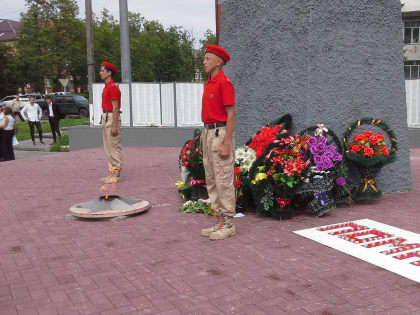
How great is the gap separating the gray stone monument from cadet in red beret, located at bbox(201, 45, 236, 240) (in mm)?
2119

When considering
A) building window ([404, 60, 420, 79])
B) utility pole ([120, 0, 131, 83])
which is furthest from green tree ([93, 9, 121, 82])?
utility pole ([120, 0, 131, 83])

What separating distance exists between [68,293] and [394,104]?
5.44 m

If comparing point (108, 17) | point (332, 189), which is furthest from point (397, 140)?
point (108, 17)

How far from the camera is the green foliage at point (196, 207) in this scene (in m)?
6.29

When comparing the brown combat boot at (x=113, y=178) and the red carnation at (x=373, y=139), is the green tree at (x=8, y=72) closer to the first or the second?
the brown combat boot at (x=113, y=178)

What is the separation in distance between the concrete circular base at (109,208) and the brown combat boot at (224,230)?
1.47 meters

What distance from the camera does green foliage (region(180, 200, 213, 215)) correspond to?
629 cm

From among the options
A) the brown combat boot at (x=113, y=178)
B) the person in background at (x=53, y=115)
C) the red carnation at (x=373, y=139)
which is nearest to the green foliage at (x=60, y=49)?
the person in background at (x=53, y=115)

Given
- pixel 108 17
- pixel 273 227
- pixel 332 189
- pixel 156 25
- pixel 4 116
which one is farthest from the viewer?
pixel 156 25

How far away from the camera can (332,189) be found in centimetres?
632

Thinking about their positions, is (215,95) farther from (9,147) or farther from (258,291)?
(9,147)

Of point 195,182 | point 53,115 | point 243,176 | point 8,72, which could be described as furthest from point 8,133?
point 8,72

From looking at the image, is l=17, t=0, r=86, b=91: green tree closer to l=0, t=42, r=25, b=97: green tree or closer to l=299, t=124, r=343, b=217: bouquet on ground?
l=0, t=42, r=25, b=97: green tree

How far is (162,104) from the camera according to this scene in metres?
14.5
